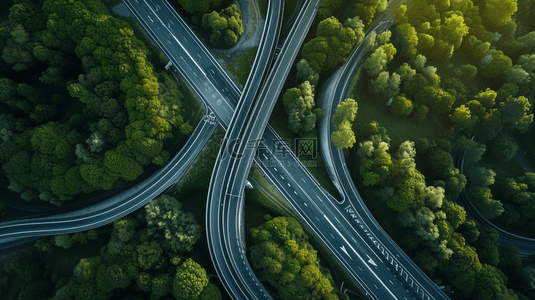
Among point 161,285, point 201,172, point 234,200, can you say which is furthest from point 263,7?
point 161,285

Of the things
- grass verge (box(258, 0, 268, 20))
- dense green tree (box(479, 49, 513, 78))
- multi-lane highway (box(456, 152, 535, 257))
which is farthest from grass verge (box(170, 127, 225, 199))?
dense green tree (box(479, 49, 513, 78))

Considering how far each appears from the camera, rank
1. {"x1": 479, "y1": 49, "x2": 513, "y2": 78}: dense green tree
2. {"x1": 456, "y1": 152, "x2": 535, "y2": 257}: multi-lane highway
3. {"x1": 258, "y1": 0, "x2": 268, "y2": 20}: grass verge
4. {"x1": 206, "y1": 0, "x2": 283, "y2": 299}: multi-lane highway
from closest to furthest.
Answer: {"x1": 206, "y1": 0, "x2": 283, "y2": 299}: multi-lane highway, {"x1": 456, "y1": 152, "x2": 535, "y2": 257}: multi-lane highway, {"x1": 479, "y1": 49, "x2": 513, "y2": 78}: dense green tree, {"x1": 258, "y1": 0, "x2": 268, "y2": 20}: grass verge

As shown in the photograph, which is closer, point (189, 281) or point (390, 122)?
point (189, 281)

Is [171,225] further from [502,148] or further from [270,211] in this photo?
[502,148]

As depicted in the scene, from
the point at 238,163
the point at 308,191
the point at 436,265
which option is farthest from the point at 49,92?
the point at 436,265

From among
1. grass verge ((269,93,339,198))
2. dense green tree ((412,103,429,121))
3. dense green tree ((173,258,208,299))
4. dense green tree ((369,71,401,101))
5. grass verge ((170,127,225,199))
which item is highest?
dense green tree ((369,71,401,101))

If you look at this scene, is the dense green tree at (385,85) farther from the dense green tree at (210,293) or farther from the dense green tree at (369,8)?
Answer: the dense green tree at (210,293)

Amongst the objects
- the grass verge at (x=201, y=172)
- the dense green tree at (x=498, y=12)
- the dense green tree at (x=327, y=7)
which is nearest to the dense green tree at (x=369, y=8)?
the dense green tree at (x=327, y=7)

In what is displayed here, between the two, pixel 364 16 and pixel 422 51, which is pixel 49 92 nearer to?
A: pixel 364 16

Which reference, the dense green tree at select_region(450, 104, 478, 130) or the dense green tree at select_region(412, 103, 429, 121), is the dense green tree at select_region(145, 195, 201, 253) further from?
the dense green tree at select_region(450, 104, 478, 130)
